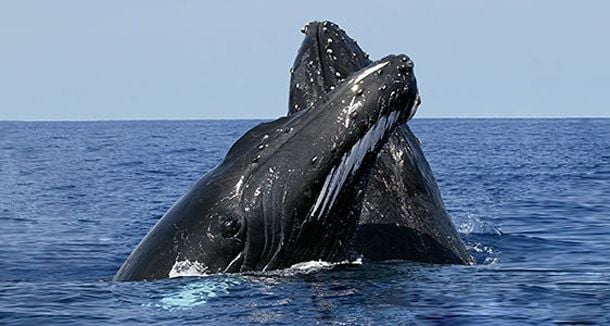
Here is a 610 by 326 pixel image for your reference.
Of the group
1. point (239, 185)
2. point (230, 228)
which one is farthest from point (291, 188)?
point (230, 228)

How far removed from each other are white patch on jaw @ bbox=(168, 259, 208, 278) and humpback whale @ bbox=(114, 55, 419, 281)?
0.03ft

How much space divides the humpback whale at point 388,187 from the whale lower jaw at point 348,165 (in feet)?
3.57

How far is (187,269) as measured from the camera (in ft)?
30.2

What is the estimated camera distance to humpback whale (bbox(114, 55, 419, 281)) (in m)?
9.20

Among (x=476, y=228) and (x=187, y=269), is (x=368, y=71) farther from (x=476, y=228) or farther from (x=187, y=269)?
(x=476, y=228)

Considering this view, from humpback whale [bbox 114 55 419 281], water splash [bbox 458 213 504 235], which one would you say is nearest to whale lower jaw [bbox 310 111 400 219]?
humpback whale [bbox 114 55 419 281]

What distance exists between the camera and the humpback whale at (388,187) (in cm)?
1041

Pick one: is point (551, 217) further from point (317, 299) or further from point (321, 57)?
point (317, 299)

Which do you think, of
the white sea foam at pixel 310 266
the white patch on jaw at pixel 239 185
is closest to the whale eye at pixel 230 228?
the white patch on jaw at pixel 239 185

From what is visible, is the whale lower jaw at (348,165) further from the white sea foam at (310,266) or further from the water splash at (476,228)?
the water splash at (476,228)

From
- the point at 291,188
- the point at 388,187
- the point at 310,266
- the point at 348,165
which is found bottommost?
the point at 310,266

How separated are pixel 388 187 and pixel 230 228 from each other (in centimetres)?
201

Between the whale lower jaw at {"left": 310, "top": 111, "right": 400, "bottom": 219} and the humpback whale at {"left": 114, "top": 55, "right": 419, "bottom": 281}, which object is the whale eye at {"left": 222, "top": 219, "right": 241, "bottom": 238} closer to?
the humpback whale at {"left": 114, "top": 55, "right": 419, "bottom": 281}

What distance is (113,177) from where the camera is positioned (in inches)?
1473
